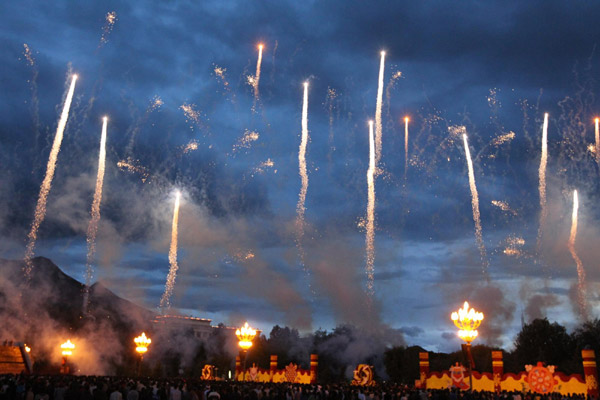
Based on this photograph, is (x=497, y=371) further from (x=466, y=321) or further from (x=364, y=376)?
(x=364, y=376)

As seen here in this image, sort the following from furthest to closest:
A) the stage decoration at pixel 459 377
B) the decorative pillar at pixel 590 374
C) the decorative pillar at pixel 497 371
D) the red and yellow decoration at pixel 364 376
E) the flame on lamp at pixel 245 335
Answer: the flame on lamp at pixel 245 335
the red and yellow decoration at pixel 364 376
the stage decoration at pixel 459 377
the decorative pillar at pixel 497 371
the decorative pillar at pixel 590 374

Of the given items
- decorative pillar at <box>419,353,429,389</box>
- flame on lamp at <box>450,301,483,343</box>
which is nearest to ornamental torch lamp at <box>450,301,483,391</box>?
flame on lamp at <box>450,301,483,343</box>

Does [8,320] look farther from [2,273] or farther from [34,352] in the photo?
[2,273]

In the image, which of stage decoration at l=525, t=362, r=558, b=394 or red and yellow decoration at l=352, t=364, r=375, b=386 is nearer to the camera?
stage decoration at l=525, t=362, r=558, b=394

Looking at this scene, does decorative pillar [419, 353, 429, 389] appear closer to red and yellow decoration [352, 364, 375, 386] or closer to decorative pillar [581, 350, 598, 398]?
red and yellow decoration [352, 364, 375, 386]

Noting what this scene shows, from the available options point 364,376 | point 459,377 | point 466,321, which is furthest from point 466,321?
point 364,376

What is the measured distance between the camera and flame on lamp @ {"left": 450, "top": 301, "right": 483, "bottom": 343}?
28.1 metres

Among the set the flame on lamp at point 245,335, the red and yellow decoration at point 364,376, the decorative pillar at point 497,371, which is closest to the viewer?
the decorative pillar at point 497,371

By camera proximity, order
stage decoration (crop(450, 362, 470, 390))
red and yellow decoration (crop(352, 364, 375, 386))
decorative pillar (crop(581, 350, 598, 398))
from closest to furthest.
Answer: decorative pillar (crop(581, 350, 598, 398)) → stage decoration (crop(450, 362, 470, 390)) → red and yellow decoration (crop(352, 364, 375, 386))

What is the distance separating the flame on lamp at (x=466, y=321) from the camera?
92.1ft

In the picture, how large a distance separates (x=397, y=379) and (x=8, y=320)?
53.1 metres

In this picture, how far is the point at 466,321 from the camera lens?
28.4 m

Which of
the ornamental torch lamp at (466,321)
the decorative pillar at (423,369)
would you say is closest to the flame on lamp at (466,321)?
A: the ornamental torch lamp at (466,321)

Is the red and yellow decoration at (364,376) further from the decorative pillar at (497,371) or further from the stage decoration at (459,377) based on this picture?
the decorative pillar at (497,371)
